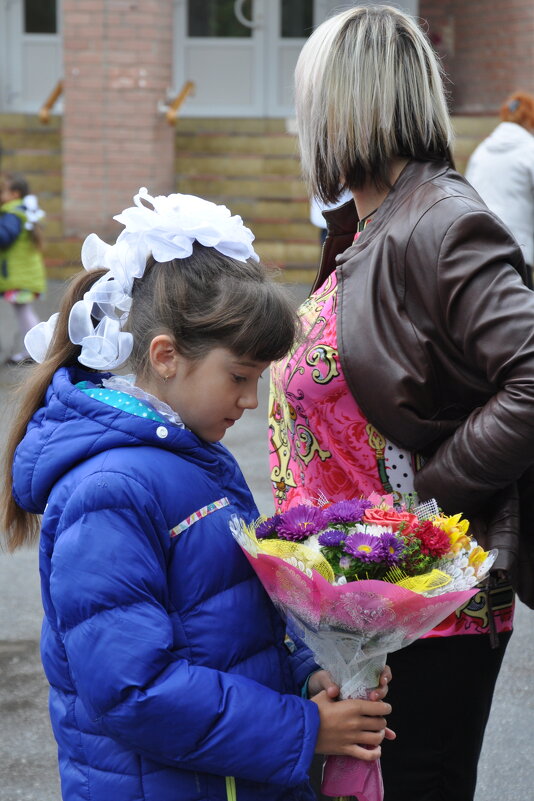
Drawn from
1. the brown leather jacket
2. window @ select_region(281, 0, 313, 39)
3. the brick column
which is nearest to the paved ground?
the brown leather jacket

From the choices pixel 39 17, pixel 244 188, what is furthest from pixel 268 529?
pixel 39 17

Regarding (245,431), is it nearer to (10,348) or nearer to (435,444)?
(10,348)

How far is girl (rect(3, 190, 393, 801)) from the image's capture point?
1729mm

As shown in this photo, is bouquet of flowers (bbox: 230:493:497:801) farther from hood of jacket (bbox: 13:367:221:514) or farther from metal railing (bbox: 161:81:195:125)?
metal railing (bbox: 161:81:195:125)

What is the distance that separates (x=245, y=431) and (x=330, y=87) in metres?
5.61

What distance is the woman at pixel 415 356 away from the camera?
2203mm

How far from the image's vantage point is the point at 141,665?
170cm

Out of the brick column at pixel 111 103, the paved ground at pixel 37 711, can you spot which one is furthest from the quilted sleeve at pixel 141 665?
A: the brick column at pixel 111 103

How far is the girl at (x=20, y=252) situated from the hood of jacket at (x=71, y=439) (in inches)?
304

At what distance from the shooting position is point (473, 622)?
2367 mm

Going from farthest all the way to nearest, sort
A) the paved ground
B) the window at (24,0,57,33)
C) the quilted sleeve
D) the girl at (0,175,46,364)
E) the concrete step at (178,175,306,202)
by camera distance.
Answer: the window at (24,0,57,33)
the concrete step at (178,175,306,202)
the girl at (0,175,46,364)
the paved ground
the quilted sleeve

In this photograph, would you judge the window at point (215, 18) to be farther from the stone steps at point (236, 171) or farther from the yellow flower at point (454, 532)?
the yellow flower at point (454, 532)

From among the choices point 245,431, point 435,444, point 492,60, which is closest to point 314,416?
point 435,444

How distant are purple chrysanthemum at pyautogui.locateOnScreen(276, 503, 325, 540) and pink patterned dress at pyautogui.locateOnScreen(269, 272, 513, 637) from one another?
15.6 inches
